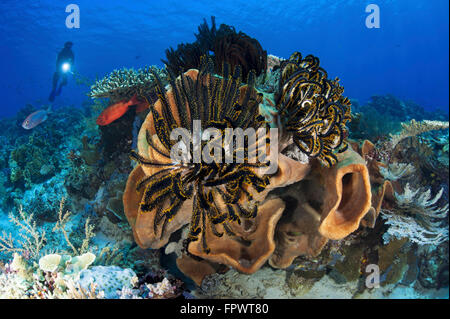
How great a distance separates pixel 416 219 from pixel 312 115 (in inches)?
120

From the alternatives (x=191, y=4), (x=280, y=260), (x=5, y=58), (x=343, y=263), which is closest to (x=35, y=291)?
(x=280, y=260)

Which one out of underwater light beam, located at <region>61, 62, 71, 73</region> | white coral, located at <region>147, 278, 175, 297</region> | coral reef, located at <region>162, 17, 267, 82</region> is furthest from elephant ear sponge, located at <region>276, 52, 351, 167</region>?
underwater light beam, located at <region>61, 62, 71, 73</region>

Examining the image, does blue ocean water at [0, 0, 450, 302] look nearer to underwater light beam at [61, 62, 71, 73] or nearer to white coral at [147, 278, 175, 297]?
white coral at [147, 278, 175, 297]

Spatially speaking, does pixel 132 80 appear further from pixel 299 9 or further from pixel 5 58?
pixel 5 58

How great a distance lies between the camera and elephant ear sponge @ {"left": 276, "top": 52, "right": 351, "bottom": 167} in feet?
8.50

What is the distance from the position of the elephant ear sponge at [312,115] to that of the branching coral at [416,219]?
1851 millimetres

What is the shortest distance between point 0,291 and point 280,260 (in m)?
3.63

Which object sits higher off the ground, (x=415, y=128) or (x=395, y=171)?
(x=415, y=128)

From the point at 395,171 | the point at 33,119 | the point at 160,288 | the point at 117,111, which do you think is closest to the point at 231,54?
the point at 117,111

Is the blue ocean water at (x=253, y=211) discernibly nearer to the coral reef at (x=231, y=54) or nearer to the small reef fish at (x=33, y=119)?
the coral reef at (x=231, y=54)

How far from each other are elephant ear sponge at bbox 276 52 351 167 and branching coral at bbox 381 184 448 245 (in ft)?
6.07

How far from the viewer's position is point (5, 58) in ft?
231

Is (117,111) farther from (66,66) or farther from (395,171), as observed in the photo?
(66,66)

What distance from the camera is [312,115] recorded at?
101 inches
